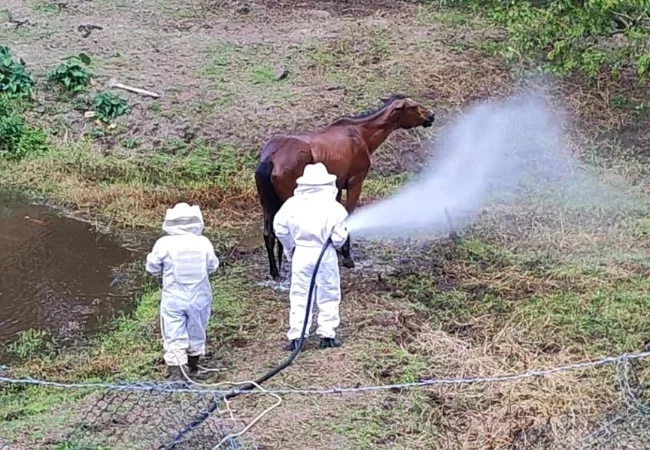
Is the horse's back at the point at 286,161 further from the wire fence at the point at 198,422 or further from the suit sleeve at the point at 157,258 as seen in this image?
the wire fence at the point at 198,422

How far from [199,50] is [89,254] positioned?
6359 mm

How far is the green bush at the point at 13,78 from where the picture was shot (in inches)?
573

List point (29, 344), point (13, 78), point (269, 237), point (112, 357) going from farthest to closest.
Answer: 1. point (13, 78)
2. point (269, 237)
3. point (29, 344)
4. point (112, 357)

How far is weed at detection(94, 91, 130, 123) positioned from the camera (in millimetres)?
14195

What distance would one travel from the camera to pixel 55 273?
9773mm

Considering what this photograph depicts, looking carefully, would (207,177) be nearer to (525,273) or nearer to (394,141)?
(394,141)

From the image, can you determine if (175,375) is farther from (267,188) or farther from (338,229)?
(267,188)

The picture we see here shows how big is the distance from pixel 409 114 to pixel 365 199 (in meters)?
1.93

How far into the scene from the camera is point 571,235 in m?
10.2

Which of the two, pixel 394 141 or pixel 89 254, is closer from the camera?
pixel 89 254

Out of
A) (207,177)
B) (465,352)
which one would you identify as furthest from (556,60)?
(465,352)

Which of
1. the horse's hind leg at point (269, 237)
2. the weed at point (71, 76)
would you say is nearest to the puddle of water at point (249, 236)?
the horse's hind leg at point (269, 237)

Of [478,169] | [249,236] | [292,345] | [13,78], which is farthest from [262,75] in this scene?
[292,345]

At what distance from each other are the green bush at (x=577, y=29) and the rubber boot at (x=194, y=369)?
6.64 m
